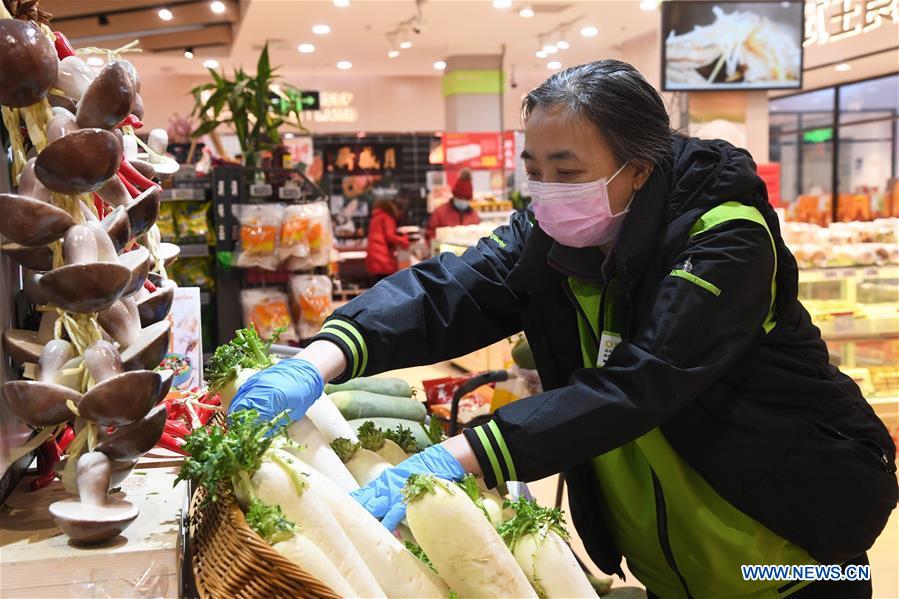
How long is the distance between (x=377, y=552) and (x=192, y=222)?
453cm

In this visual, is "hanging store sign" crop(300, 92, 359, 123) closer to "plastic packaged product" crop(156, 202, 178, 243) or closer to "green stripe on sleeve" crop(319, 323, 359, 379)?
"plastic packaged product" crop(156, 202, 178, 243)

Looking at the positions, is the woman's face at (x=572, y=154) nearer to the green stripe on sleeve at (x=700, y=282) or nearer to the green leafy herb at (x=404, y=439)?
the green stripe on sleeve at (x=700, y=282)

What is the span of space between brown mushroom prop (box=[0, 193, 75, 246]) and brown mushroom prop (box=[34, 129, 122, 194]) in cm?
3

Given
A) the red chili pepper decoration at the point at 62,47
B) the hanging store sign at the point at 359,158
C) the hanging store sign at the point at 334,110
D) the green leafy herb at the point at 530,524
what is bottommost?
the green leafy herb at the point at 530,524

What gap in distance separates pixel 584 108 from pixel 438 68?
1590cm

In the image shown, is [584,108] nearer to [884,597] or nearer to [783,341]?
[783,341]

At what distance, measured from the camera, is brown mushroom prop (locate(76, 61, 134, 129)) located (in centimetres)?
106

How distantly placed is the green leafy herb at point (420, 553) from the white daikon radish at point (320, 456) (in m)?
0.19

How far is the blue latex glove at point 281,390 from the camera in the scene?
1373mm

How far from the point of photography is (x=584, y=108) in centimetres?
158

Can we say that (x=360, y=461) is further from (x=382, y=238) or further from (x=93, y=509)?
(x=382, y=238)

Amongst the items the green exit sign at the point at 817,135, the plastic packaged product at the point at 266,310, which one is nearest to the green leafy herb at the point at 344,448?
the plastic packaged product at the point at 266,310

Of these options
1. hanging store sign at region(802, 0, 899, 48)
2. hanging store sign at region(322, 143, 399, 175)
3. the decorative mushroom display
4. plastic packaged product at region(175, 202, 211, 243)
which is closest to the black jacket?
the decorative mushroom display

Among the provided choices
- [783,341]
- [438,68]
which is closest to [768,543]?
[783,341]
